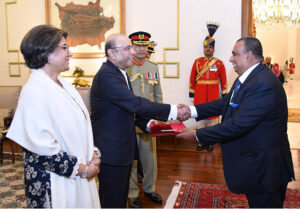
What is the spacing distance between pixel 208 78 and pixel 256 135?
9.62ft

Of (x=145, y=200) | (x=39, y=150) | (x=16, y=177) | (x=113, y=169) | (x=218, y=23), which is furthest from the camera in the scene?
(x=218, y=23)

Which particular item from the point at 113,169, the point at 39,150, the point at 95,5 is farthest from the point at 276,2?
the point at 39,150

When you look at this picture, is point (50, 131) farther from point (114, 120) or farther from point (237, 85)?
point (237, 85)

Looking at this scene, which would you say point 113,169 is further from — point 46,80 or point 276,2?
point 276,2

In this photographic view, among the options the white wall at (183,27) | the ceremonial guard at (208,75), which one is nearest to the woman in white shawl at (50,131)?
the ceremonial guard at (208,75)

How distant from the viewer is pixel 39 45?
53.4 inches

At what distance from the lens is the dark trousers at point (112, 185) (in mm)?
1940

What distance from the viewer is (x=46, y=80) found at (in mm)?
1369

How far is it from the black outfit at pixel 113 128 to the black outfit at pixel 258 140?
2.06 ft

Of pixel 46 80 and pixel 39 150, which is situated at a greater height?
pixel 46 80

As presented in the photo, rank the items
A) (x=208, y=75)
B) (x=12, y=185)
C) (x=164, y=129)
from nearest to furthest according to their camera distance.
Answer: (x=164, y=129) < (x=12, y=185) < (x=208, y=75)

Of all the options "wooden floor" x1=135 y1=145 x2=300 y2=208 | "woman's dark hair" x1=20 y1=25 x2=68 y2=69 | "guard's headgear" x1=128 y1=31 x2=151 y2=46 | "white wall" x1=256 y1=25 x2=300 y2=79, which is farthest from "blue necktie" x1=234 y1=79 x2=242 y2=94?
"white wall" x1=256 y1=25 x2=300 y2=79

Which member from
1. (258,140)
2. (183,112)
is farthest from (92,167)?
(183,112)

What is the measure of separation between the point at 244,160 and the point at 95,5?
4406mm
